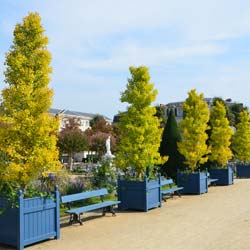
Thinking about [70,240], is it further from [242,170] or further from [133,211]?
[242,170]

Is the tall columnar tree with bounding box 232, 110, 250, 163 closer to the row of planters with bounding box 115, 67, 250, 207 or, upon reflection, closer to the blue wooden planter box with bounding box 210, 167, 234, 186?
the row of planters with bounding box 115, 67, 250, 207

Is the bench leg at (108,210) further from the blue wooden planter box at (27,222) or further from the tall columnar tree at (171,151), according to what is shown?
the tall columnar tree at (171,151)

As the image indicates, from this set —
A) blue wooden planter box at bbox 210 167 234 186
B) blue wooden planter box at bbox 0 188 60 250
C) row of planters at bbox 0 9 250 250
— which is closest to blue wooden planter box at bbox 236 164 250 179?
blue wooden planter box at bbox 210 167 234 186

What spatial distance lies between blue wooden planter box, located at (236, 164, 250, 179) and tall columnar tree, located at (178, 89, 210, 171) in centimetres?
895

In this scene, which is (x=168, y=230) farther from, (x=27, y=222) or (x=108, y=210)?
(x=27, y=222)

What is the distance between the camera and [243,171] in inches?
1108

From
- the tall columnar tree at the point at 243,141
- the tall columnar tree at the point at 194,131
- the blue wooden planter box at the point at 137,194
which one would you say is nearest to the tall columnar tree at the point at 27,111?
the blue wooden planter box at the point at 137,194

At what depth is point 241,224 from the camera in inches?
441

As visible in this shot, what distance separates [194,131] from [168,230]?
9.86 meters

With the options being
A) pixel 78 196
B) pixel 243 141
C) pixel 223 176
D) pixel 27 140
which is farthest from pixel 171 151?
pixel 27 140

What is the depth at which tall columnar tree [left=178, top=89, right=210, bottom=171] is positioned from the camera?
64.5ft

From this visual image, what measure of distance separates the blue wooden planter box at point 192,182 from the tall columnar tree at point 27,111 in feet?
32.8

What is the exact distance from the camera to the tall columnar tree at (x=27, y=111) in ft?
31.1

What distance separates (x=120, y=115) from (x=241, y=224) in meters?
5.71
